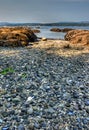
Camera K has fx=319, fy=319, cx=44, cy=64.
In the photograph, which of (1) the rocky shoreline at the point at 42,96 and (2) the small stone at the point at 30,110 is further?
(2) the small stone at the point at 30,110

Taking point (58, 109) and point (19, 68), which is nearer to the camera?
point (58, 109)

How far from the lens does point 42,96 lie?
1206 cm

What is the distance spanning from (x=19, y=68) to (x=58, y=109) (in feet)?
21.2

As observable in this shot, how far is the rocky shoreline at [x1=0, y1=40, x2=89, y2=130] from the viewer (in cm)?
984

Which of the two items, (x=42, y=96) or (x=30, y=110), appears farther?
(x=42, y=96)

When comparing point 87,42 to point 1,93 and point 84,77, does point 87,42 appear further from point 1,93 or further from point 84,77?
point 1,93

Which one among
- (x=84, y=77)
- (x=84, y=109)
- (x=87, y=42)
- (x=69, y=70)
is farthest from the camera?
(x=87, y=42)

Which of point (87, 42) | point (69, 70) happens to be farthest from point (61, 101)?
point (87, 42)

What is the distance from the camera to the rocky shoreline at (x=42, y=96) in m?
9.84

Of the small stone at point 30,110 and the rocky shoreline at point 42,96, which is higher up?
the small stone at point 30,110

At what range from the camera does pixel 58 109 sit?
429 inches

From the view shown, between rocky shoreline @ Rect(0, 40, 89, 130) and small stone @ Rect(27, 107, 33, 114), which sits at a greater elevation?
small stone @ Rect(27, 107, 33, 114)

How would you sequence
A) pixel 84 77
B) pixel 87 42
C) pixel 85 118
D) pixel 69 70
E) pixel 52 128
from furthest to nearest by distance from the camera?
pixel 87 42 < pixel 69 70 < pixel 84 77 < pixel 85 118 < pixel 52 128

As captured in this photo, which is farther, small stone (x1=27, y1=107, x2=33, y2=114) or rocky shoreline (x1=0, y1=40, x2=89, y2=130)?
small stone (x1=27, y1=107, x2=33, y2=114)
